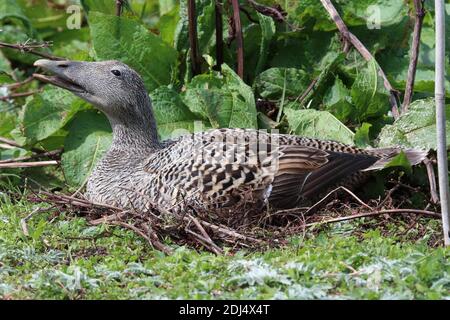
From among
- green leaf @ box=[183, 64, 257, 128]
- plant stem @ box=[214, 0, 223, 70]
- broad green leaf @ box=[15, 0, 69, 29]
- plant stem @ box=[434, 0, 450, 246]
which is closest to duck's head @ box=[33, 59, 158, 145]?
green leaf @ box=[183, 64, 257, 128]

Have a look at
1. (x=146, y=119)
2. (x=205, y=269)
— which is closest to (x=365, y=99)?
(x=146, y=119)

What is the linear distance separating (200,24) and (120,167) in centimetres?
137

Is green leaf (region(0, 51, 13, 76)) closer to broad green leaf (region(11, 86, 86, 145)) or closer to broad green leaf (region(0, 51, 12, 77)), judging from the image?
broad green leaf (region(0, 51, 12, 77))

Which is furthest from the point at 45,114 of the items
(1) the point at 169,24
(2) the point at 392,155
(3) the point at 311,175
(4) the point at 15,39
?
(2) the point at 392,155

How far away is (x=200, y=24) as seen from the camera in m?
7.80

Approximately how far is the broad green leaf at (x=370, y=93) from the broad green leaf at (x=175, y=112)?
1163 millimetres

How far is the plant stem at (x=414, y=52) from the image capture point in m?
6.76

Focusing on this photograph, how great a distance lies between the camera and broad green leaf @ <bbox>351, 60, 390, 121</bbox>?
735cm

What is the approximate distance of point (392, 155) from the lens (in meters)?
6.73

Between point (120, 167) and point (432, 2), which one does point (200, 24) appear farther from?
point (432, 2)

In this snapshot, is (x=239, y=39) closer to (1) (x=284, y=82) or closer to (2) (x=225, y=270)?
(1) (x=284, y=82)

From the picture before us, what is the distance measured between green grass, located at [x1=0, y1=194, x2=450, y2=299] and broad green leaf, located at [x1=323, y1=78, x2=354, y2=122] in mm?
1757

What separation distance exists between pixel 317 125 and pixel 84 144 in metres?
1.80

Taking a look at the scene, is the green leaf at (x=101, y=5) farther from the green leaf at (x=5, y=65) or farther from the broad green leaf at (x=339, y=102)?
the broad green leaf at (x=339, y=102)
